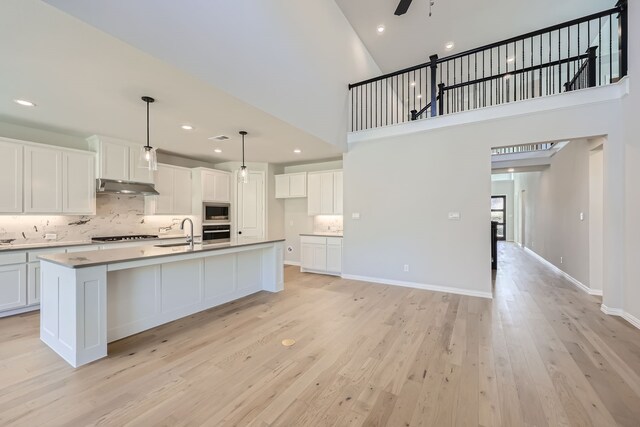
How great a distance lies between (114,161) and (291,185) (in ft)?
11.4

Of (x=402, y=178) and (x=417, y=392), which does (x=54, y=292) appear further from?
(x=402, y=178)

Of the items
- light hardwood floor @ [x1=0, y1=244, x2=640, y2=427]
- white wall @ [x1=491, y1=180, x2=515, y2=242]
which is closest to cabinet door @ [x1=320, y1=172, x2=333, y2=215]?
light hardwood floor @ [x1=0, y1=244, x2=640, y2=427]

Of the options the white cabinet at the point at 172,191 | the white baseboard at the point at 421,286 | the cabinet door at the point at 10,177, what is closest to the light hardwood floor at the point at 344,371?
the white baseboard at the point at 421,286

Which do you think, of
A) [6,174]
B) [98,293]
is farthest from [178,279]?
[6,174]

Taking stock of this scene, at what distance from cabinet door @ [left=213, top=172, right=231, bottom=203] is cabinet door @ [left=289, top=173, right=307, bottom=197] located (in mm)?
1492

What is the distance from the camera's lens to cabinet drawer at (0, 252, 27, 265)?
10.9 ft

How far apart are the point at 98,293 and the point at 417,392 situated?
277cm

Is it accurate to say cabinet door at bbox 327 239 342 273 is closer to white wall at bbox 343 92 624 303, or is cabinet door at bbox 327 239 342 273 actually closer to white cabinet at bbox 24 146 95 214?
white wall at bbox 343 92 624 303

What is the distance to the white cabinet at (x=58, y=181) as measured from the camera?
12.3ft

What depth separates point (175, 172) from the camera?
5473 millimetres

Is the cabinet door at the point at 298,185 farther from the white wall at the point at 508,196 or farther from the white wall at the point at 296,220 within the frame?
the white wall at the point at 508,196

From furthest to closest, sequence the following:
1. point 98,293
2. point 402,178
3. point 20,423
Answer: point 402,178 → point 98,293 → point 20,423

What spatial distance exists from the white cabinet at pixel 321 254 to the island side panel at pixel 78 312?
3.88 meters

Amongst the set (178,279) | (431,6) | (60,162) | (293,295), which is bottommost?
(293,295)
